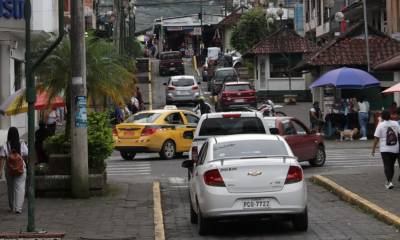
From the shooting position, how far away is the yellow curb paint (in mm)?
12891

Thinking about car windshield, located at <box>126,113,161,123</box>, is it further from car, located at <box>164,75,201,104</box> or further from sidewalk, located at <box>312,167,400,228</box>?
car, located at <box>164,75,201,104</box>

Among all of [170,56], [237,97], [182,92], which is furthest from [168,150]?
[170,56]

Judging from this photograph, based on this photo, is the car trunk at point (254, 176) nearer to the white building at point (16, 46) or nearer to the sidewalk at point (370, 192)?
the sidewalk at point (370, 192)

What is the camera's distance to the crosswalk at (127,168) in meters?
24.2

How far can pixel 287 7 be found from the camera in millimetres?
79188

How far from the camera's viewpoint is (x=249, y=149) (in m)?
13.2

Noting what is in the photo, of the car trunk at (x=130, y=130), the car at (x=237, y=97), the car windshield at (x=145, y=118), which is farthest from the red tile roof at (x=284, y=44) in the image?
the car trunk at (x=130, y=130)

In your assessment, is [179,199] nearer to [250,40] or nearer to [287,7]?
[250,40]

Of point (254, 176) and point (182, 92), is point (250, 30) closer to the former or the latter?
point (182, 92)

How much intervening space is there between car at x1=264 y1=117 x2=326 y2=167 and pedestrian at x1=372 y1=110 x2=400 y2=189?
4775mm

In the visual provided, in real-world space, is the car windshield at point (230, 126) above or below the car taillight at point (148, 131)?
above

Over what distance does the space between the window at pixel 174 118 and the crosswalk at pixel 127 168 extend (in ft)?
5.36

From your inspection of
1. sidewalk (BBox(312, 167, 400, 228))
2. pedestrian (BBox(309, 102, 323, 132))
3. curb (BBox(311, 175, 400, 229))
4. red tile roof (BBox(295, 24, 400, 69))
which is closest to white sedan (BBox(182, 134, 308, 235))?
curb (BBox(311, 175, 400, 229))

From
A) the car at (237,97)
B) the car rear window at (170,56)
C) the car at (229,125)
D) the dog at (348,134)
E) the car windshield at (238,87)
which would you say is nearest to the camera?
the car at (229,125)
